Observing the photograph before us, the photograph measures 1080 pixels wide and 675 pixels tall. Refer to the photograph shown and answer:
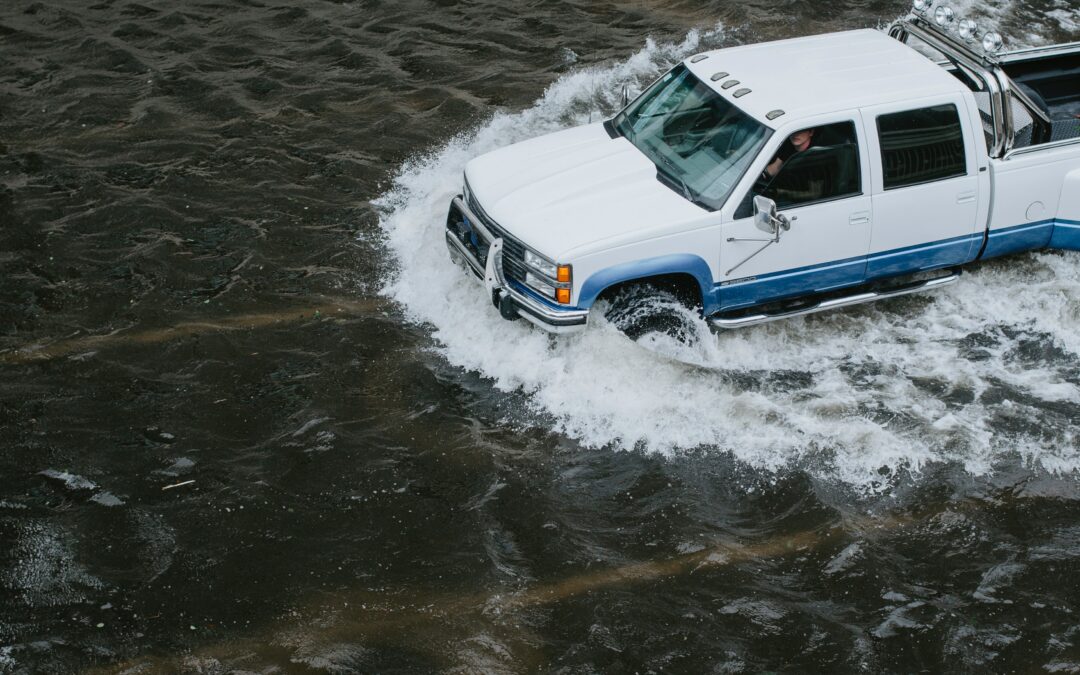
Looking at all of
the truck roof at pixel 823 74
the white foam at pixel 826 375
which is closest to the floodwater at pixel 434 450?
the white foam at pixel 826 375

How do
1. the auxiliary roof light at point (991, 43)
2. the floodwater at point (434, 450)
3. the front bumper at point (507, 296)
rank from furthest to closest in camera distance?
the auxiliary roof light at point (991, 43)
the front bumper at point (507, 296)
the floodwater at point (434, 450)

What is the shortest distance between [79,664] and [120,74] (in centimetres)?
816

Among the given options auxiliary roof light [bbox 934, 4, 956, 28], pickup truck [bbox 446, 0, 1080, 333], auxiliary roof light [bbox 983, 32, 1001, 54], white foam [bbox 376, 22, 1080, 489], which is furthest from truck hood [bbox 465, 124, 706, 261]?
auxiliary roof light [bbox 934, 4, 956, 28]

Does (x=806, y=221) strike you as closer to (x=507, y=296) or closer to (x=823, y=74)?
(x=823, y=74)

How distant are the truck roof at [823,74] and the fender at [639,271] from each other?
1.17m

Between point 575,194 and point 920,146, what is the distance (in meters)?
2.61

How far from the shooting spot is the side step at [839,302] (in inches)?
301

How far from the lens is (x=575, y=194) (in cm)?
747

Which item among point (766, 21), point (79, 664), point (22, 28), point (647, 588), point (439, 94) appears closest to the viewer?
point (79, 664)

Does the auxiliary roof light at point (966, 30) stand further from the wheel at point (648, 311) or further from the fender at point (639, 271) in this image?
the wheel at point (648, 311)

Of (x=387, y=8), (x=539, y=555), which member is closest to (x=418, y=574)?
(x=539, y=555)

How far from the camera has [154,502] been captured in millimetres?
6488

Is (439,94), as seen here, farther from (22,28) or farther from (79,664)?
(79,664)

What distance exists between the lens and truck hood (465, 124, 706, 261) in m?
7.10
